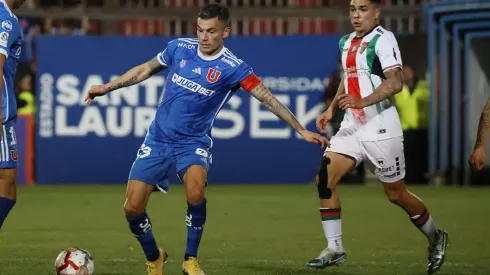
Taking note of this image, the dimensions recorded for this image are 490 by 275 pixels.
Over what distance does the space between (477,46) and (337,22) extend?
239 cm

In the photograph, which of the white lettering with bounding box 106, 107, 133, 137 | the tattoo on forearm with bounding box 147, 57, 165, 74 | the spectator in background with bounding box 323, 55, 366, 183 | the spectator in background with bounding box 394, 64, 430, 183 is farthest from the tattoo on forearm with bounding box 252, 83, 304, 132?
the spectator in background with bounding box 394, 64, 430, 183

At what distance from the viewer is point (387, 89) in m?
9.01

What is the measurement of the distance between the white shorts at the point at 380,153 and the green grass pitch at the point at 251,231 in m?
0.75

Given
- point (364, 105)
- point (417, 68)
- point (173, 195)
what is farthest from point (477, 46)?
point (364, 105)

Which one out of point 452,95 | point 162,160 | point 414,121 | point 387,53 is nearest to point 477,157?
point 387,53

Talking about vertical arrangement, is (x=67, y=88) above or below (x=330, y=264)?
above

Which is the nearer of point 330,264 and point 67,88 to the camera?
point 330,264

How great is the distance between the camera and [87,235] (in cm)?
1163

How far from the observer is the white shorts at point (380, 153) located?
9.39 meters

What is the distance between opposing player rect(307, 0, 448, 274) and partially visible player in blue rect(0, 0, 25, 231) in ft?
8.29

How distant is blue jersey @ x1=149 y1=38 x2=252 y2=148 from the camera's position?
28.7 feet

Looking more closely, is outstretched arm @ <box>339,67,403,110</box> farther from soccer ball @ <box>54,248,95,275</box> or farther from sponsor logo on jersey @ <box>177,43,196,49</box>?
soccer ball @ <box>54,248,95,275</box>

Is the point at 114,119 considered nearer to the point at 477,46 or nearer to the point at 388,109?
the point at 477,46

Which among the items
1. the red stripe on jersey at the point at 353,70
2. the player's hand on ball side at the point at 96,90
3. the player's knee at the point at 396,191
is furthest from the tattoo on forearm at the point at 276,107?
the player's knee at the point at 396,191
